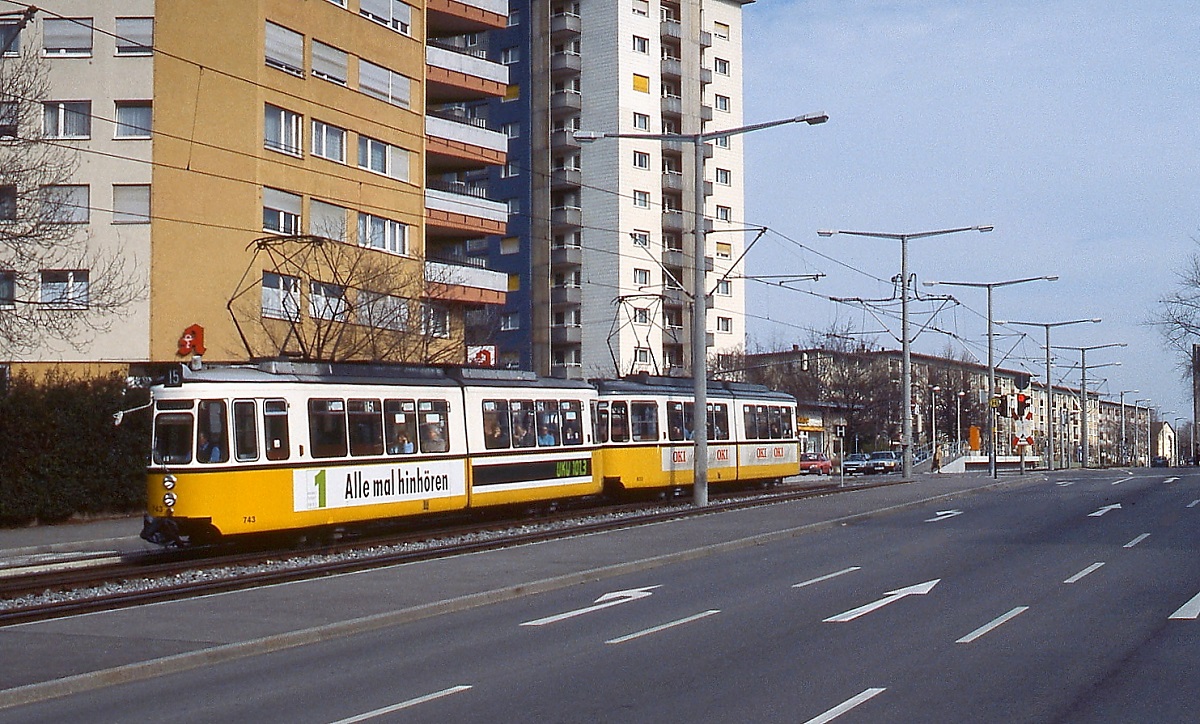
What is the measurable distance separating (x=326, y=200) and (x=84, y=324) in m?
8.10

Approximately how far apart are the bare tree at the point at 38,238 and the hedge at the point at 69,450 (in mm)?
1351

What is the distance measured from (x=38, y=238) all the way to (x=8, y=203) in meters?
0.79

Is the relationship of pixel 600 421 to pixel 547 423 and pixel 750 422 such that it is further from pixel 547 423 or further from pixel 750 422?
pixel 750 422

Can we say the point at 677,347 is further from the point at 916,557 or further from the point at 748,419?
the point at 916,557

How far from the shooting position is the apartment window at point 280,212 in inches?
1522

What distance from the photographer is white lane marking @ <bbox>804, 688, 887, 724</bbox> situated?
8726mm

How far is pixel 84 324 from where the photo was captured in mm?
35625

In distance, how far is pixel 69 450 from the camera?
28.9 m

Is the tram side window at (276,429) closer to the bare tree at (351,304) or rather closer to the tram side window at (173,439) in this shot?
the tram side window at (173,439)

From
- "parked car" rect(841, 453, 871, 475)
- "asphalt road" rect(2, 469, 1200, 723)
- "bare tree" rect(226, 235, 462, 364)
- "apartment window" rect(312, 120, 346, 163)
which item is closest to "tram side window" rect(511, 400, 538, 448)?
"bare tree" rect(226, 235, 462, 364)

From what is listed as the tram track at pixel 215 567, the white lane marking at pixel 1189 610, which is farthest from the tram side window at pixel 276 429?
the white lane marking at pixel 1189 610

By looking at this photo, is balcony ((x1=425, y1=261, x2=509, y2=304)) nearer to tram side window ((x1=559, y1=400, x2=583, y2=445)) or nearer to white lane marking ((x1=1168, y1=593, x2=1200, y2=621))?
tram side window ((x1=559, y1=400, x2=583, y2=445))

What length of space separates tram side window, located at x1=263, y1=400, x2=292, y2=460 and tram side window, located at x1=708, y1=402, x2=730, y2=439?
654 inches

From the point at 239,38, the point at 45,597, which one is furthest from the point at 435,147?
the point at 45,597
